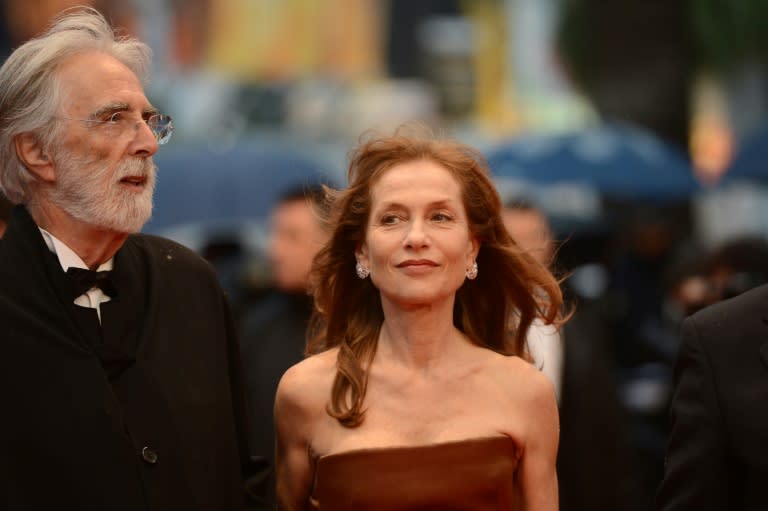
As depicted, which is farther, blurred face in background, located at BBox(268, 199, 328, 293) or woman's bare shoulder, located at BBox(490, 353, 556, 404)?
blurred face in background, located at BBox(268, 199, 328, 293)

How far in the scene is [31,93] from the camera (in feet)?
16.3

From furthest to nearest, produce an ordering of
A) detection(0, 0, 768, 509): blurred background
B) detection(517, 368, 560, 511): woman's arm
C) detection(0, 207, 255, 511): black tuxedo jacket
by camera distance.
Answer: detection(0, 0, 768, 509): blurred background, detection(517, 368, 560, 511): woman's arm, detection(0, 207, 255, 511): black tuxedo jacket

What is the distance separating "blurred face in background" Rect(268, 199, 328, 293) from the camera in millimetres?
8141

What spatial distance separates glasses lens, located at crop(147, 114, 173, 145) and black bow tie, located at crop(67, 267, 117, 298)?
49 cm

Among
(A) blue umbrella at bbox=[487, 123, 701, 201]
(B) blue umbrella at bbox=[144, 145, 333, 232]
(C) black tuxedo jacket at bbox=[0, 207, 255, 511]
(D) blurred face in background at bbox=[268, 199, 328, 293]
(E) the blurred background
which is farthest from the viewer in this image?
(A) blue umbrella at bbox=[487, 123, 701, 201]

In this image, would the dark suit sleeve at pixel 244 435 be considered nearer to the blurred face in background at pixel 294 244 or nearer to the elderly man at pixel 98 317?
the elderly man at pixel 98 317

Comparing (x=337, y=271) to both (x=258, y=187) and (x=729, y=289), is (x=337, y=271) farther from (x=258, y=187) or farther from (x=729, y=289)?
(x=258, y=187)

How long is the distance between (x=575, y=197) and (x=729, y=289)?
1578 cm

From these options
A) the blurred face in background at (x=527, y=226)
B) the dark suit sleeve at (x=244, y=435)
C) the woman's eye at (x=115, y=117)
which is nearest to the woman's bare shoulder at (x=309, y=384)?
the dark suit sleeve at (x=244, y=435)

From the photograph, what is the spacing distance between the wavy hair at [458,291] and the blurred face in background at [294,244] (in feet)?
8.57

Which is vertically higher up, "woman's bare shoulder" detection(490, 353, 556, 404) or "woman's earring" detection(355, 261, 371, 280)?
"woman's earring" detection(355, 261, 371, 280)

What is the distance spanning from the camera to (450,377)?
16.9 ft

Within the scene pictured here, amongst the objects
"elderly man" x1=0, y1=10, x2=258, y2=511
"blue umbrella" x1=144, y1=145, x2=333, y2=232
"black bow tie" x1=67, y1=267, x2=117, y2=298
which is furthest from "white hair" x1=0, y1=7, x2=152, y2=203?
"blue umbrella" x1=144, y1=145, x2=333, y2=232

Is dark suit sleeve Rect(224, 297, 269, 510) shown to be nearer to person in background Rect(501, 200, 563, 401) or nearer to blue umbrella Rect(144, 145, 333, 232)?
person in background Rect(501, 200, 563, 401)
